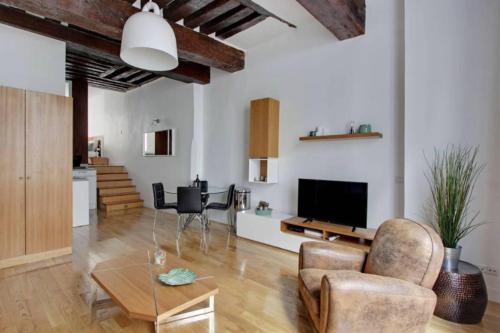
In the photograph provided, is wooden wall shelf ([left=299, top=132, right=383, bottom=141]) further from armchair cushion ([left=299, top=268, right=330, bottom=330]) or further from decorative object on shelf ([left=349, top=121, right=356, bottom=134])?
armchair cushion ([left=299, top=268, right=330, bottom=330])

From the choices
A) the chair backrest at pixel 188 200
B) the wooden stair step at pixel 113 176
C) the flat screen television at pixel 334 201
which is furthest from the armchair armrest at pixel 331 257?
the wooden stair step at pixel 113 176

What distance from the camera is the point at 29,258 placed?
3217mm

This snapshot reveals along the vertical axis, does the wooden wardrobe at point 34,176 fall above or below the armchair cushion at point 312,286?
above

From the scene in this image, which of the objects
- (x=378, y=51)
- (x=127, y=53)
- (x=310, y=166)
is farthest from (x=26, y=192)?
(x=378, y=51)

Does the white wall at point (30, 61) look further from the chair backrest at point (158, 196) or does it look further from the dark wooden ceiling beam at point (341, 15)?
the dark wooden ceiling beam at point (341, 15)

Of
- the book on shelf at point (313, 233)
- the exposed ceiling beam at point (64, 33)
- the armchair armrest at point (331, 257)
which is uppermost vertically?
the exposed ceiling beam at point (64, 33)

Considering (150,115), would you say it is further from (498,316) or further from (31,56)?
(498,316)

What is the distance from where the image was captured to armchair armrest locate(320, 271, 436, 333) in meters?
1.55

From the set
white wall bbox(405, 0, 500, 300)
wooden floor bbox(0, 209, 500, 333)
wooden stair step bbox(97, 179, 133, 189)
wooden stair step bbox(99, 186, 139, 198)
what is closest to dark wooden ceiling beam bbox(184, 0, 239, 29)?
white wall bbox(405, 0, 500, 300)

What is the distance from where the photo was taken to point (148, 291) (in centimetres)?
192

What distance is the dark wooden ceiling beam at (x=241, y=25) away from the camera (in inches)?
148

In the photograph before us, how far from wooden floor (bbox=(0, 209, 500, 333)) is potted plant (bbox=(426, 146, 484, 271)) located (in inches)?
25.5

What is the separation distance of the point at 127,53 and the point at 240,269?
98.1 inches

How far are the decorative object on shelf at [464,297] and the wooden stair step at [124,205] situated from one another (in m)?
6.31
